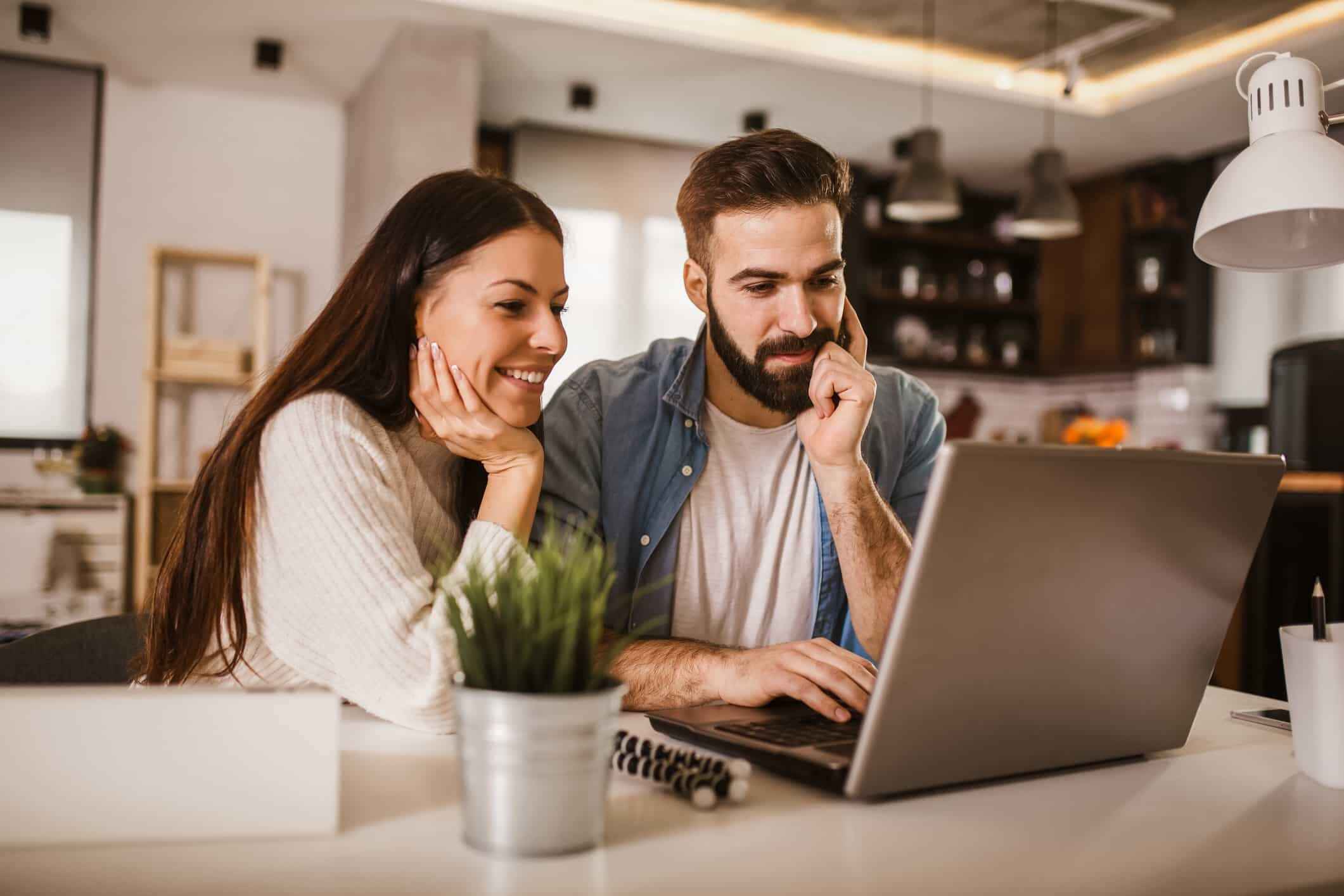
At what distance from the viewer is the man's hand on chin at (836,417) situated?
58.0 inches

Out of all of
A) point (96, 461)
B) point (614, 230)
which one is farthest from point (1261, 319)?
point (96, 461)

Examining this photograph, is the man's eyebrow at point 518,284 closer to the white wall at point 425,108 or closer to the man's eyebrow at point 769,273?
the man's eyebrow at point 769,273

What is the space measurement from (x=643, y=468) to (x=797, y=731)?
0.66m

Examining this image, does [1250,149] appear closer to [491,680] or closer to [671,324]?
[491,680]

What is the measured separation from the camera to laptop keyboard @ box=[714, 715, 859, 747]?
2.96 feet

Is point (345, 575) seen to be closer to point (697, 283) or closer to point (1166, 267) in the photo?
point (697, 283)

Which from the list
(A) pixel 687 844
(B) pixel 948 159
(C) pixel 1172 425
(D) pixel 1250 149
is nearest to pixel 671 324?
(B) pixel 948 159

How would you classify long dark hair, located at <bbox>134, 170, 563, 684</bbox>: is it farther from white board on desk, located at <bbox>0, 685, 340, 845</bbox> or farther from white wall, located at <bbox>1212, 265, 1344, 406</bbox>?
white wall, located at <bbox>1212, 265, 1344, 406</bbox>

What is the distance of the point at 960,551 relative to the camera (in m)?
0.71

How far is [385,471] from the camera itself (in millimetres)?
1102

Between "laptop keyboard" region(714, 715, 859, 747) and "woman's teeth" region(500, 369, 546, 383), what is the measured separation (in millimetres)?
499

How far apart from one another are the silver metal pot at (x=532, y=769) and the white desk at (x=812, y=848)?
0.6 inches

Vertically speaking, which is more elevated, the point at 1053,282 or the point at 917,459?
the point at 1053,282

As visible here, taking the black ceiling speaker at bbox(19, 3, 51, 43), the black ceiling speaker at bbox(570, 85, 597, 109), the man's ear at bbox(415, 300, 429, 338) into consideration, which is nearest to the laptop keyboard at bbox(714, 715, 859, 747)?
the man's ear at bbox(415, 300, 429, 338)
